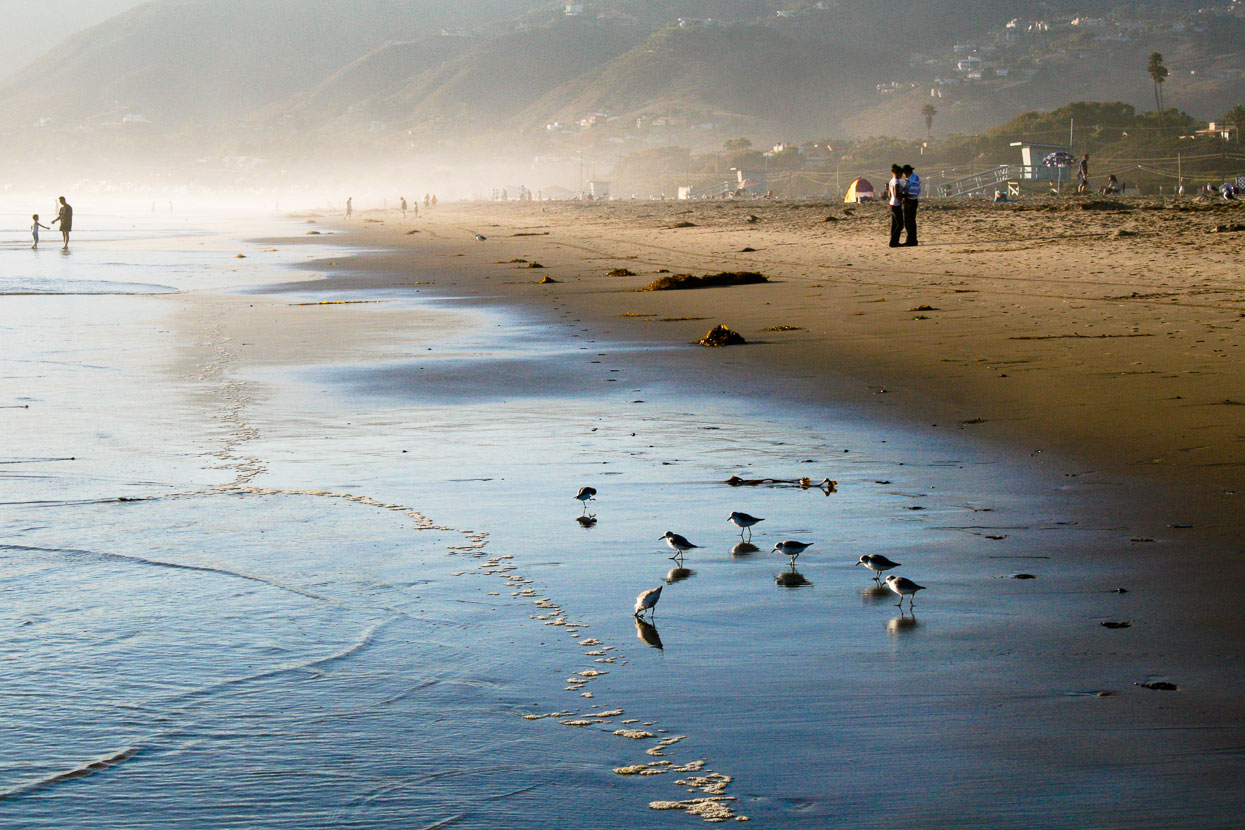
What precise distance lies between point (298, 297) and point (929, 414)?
14.6m

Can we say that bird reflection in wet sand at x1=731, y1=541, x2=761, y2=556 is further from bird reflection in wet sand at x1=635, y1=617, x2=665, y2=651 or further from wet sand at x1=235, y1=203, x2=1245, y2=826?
bird reflection in wet sand at x1=635, y1=617, x2=665, y2=651

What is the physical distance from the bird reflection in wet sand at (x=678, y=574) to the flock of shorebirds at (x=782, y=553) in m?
0.07

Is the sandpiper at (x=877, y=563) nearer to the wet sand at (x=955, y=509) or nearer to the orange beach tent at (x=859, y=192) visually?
the wet sand at (x=955, y=509)

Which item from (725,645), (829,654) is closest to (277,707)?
(725,645)

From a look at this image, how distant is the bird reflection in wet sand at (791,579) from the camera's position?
5176mm

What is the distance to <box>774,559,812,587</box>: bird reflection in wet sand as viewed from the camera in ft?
17.0

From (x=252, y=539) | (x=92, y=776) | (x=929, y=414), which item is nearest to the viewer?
(x=92, y=776)

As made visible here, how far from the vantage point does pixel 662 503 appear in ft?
21.9

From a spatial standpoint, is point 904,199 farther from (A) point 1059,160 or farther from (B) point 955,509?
(A) point 1059,160

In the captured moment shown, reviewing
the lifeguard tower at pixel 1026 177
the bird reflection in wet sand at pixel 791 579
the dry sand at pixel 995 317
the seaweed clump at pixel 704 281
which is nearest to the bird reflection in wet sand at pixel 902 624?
the bird reflection in wet sand at pixel 791 579

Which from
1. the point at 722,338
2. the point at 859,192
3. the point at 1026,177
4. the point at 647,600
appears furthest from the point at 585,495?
the point at 1026,177

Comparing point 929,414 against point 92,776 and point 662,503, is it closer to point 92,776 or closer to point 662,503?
point 662,503

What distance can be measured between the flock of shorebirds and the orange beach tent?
43684mm

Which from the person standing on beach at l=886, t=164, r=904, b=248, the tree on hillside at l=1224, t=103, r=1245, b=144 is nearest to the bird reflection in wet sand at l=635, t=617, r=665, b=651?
Answer: the person standing on beach at l=886, t=164, r=904, b=248
